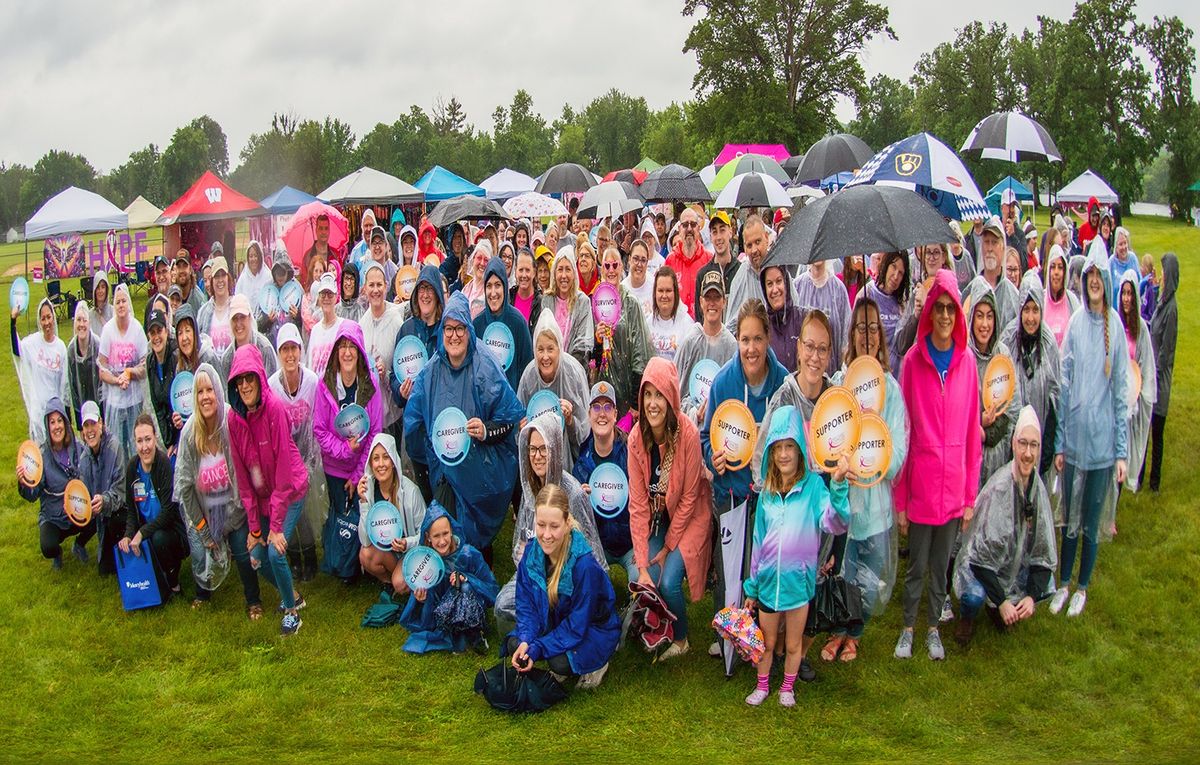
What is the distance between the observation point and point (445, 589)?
236 inches

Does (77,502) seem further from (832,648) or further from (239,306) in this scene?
(832,648)

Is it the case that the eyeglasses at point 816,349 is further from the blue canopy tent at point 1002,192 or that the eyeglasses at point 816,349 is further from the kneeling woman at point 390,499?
the blue canopy tent at point 1002,192

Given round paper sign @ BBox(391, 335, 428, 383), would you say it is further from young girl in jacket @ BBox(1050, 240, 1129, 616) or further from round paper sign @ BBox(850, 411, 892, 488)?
young girl in jacket @ BBox(1050, 240, 1129, 616)

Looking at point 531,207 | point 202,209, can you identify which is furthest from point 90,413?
point 202,209

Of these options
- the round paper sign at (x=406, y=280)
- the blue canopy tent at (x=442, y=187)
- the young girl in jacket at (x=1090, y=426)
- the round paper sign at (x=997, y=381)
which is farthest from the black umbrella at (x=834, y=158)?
the blue canopy tent at (x=442, y=187)

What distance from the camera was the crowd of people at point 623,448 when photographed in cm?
520

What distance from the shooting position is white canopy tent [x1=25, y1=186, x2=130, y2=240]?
18.3 meters

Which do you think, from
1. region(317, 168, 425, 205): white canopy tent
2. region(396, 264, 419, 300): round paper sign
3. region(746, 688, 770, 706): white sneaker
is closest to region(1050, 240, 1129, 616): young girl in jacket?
Answer: region(746, 688, 770, 706): white sneaker

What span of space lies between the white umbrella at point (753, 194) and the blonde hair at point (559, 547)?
746 cm

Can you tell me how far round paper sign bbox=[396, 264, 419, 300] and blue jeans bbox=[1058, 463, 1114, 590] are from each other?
19.5 feet

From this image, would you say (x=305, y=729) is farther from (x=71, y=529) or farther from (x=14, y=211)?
(x=14, y=211)

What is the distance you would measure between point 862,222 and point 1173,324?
Result: 463 centimetres

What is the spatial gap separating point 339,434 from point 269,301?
10.1 ft

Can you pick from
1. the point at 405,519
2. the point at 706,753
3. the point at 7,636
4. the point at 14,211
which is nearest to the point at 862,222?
the point at 706,753
